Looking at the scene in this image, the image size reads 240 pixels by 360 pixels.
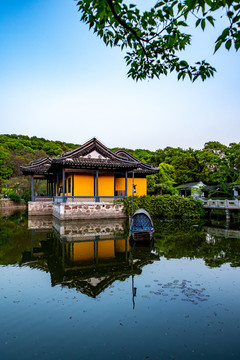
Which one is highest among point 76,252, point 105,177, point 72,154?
point 72,154

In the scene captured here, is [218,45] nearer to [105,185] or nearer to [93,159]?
[93,159]

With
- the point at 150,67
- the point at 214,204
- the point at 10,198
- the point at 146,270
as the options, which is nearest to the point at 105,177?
the point at 214,204

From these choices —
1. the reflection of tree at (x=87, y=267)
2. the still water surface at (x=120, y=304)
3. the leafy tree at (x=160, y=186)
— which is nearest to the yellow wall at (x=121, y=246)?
the still water surface at (x=120, y=304)

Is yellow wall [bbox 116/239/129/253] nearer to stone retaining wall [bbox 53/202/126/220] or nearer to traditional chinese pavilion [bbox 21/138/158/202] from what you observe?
stone retaining wall [bbox 53/202/126/220]

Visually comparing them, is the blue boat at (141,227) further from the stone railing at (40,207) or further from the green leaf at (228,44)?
the stone railing at (40,207)

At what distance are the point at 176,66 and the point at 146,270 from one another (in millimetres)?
5294

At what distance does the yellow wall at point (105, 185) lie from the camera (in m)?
21.1

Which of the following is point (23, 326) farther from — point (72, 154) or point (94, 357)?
point (72, 154)

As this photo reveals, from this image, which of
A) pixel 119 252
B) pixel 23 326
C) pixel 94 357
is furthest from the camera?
pixel 119 252

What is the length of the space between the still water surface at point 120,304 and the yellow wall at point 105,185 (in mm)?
12286

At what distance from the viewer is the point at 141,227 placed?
34.5 ft

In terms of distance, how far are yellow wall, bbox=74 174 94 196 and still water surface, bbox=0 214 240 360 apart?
1150 centimetres

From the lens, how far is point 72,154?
1961 cm

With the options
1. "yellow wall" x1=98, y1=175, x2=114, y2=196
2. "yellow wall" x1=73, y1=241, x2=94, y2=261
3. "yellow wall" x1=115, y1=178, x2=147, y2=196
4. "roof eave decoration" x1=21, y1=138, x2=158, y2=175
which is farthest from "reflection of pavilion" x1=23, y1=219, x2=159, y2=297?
"yellow wall" x1=115, y1=178, x2=147, y2=196
